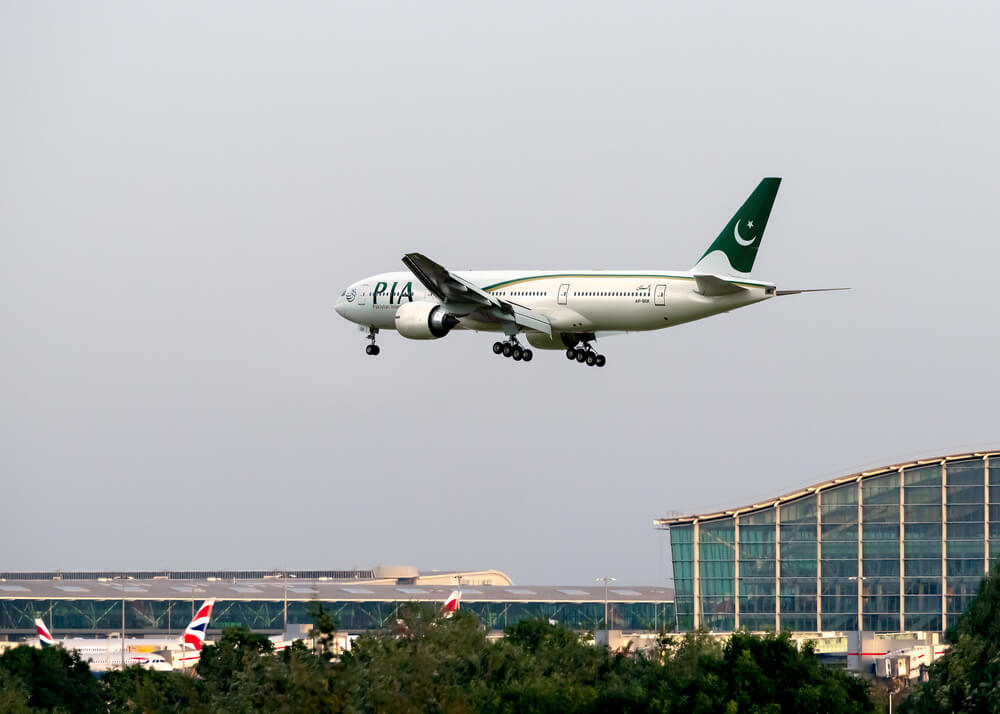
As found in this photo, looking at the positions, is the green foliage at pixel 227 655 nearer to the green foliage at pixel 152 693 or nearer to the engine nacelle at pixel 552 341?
the green foliage at pixel 152 693

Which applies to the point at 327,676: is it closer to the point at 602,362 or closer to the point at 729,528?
the point at 602,362

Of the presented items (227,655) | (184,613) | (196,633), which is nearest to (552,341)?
(227,655)

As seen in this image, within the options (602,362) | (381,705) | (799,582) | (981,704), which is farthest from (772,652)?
(799,582)

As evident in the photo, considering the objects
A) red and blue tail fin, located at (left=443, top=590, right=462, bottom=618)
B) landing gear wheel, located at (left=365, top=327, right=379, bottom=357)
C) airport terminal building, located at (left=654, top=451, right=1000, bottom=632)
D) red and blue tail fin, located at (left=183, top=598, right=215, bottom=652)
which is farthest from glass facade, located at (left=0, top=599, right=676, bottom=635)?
landing gear wheel, located at (left=365, top=327, right=379, bottom=357)

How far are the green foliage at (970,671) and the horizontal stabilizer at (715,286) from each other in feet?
56.1

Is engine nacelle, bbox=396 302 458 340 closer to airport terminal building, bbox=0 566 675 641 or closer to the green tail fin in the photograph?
the green tail fin

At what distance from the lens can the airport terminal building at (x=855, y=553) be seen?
129250 mm

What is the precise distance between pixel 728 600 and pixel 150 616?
249 ft

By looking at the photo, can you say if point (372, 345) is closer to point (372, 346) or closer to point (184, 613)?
point (372, 346)

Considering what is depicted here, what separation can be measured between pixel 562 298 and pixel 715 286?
8.44m

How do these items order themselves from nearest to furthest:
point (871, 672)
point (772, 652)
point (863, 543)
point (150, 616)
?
point (772, 652), point (871, 672), point (863, 543), point (150, 616)

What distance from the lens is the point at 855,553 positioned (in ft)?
434

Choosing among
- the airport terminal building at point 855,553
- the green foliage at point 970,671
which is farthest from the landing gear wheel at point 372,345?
the airport terminal building at point 855,553

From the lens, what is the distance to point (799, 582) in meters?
133
